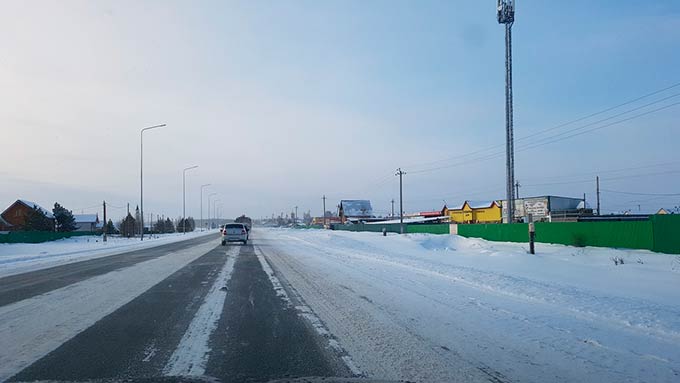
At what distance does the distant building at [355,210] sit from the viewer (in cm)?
13688

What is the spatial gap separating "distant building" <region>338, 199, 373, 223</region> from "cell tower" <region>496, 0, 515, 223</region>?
318ft

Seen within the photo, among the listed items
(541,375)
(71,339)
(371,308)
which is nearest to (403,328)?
(371,308)

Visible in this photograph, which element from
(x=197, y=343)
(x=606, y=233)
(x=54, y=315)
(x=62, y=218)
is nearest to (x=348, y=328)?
(x=197, y=343)

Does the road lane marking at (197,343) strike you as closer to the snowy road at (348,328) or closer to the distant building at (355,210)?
the snowy road at (348,328)

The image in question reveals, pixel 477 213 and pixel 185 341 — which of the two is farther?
pixel 477 213

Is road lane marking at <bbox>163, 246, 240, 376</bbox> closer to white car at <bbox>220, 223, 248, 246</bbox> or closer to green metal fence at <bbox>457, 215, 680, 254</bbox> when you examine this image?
green metal fence at <bbox>457, 215, 680, 254</bbox>

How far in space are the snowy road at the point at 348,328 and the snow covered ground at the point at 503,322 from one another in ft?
0.11

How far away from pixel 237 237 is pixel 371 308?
3388cm

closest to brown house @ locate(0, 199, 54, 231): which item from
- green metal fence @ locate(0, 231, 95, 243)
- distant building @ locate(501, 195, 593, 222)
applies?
green metal fence @ locate(0, 231, 95, 243)

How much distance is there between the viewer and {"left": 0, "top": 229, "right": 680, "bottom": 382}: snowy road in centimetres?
618

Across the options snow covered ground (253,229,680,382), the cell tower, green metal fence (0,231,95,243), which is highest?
the cell tower

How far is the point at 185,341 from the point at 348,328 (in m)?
2.55

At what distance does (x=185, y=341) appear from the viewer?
7.64m

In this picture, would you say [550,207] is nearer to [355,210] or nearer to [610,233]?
[610,233]
